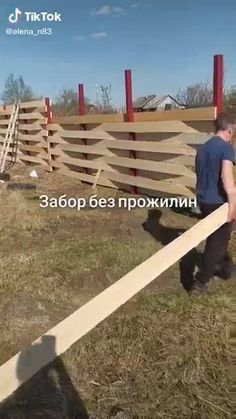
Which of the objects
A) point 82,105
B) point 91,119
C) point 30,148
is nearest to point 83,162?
point 91,119

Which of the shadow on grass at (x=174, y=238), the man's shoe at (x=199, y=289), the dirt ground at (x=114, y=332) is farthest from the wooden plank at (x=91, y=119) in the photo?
the man's shoe at (x=199, y=289)

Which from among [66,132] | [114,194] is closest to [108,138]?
[114,194]

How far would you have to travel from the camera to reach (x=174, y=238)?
6039 mm

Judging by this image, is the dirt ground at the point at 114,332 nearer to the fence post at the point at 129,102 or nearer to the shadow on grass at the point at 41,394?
the shadow on grass at the point at 41,394

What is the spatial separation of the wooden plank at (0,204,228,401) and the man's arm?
0.27 m

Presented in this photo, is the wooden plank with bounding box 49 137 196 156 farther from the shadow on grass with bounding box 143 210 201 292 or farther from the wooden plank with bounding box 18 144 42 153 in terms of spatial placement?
the wooden plank with bounding box 18 144 42 153

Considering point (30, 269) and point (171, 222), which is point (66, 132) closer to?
point (171, 222)

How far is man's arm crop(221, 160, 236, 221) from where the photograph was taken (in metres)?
3.73

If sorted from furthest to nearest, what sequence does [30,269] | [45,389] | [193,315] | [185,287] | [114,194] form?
1. [114,194]
2. [30,269]
3. [185,287]
4. [193,315]
5. [45,389]

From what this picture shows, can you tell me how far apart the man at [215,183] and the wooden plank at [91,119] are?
483 cm

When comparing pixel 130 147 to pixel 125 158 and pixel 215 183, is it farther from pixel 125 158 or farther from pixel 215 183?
Result: pixel 215 183

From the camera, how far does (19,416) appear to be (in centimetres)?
265

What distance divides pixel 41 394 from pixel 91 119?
752cm

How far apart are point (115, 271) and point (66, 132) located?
658 cm
